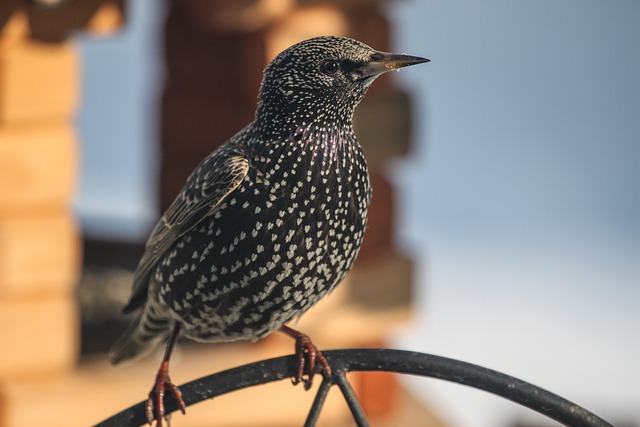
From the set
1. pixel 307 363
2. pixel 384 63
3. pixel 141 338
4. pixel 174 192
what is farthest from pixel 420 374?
pixel 174 192

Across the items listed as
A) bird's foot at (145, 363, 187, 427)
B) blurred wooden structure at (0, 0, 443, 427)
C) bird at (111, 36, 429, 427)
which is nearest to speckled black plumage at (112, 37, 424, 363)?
bird at (111, 36, 429, 427)

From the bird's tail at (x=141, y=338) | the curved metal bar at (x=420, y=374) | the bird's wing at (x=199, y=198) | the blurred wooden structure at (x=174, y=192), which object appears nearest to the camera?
the curved metal bar at (x=420, y=374)

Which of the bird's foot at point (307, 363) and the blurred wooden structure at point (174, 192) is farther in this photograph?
the blurred wooden structure at point (174, 192)

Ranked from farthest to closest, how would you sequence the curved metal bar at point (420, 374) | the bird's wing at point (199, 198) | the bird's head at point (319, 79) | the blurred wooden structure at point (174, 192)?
the blurred wooden structure at point (174, 192)
the bird's wing at point (199, 198)
the bird's head at point (319, 79)
the curved metal bar at point (420, 374)

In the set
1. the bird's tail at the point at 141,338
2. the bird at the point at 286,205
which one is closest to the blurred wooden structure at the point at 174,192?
the bird's tail at the point at 141,338

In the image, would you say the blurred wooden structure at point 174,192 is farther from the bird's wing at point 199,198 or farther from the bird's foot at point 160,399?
the bird's foot at point 160,399

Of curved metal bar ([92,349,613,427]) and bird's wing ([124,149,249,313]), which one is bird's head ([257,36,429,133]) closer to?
bird's wing ([124,149,249,313])

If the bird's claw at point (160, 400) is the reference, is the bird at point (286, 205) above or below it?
above
